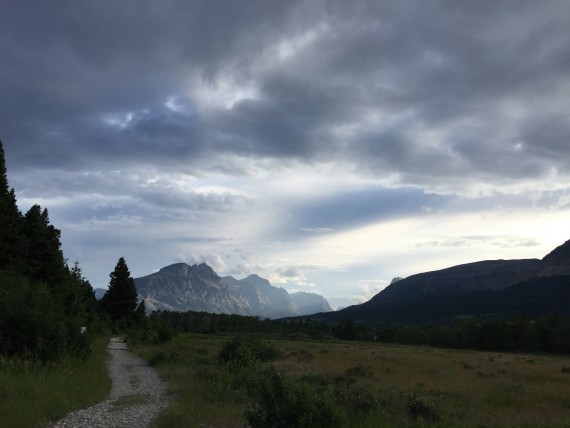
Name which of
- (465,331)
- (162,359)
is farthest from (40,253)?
(465,331)

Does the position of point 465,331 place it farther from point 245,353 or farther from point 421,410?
point 421,410

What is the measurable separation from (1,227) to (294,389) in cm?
3121

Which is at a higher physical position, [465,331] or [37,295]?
[37,295]

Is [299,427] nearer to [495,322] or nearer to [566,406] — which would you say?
[566,406]

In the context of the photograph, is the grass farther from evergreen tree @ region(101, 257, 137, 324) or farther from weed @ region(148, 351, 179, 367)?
evergreen tree @ region(101, 257, 137, 324)

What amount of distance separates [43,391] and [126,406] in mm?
2455

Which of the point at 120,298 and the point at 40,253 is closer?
the point at 40,253

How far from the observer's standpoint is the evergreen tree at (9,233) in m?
33.3

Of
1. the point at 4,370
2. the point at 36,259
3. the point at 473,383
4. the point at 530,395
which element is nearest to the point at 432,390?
the point at 530,395

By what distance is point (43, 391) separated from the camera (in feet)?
44.0

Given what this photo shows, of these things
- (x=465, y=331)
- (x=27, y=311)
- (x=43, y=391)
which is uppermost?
(x=27, y=311)

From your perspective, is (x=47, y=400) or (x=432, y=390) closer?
(x=47, y=400)

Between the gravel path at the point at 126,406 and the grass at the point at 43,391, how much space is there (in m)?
0.40

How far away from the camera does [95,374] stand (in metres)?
19.6
